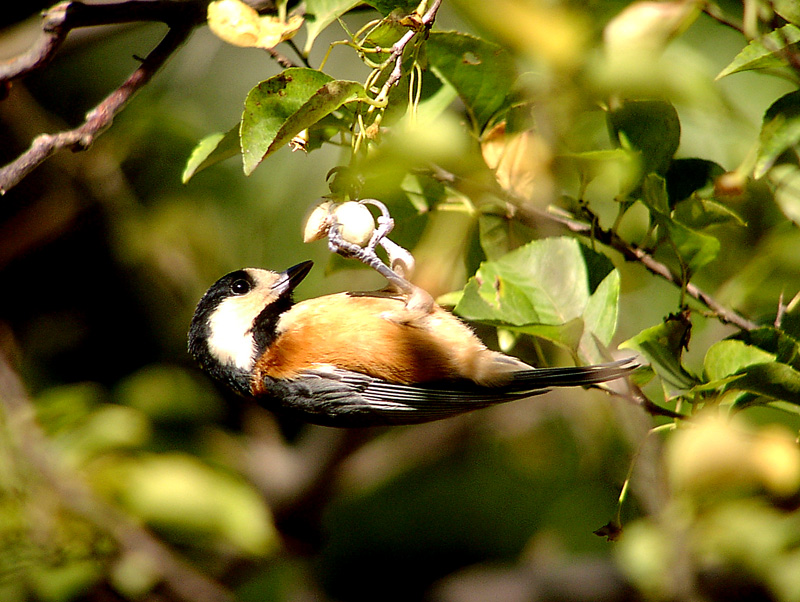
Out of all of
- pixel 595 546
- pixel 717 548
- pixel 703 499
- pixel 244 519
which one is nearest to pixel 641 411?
pixel 703 499

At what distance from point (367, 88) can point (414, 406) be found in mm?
853

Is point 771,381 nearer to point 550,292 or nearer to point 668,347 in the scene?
point 668,347

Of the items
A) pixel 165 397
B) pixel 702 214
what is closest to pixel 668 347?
pixel 702 214

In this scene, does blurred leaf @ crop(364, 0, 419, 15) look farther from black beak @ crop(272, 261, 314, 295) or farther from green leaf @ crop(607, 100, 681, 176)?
black beak @ crop(272, 261, 314, 295)

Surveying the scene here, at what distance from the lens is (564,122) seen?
1477 mm

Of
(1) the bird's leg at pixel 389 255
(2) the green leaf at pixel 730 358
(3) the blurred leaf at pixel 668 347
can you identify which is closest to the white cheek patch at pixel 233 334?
(1) the bird's leg at pixel 389 255

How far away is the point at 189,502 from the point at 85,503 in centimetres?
35

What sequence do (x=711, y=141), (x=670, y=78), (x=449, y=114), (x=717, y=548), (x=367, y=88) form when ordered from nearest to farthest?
(x=670, y=78), (x=367, y=88), (x=449, y=114), (x=711, y=141), (x=717, y=548)

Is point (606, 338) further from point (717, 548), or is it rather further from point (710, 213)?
point (717, 548)

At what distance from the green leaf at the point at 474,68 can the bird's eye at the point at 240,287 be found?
0.88m

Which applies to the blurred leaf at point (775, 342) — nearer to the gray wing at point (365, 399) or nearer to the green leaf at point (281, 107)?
the gray wing at point (365, 399)

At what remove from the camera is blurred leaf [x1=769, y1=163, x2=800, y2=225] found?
5.57 feet

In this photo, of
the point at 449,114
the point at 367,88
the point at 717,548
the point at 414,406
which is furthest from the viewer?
the point at 717,548

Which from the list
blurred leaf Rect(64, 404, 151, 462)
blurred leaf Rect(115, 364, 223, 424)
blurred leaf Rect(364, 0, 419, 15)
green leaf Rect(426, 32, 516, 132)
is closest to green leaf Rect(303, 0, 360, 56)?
blurred leaf Rect(364, 0, 419, 15)
